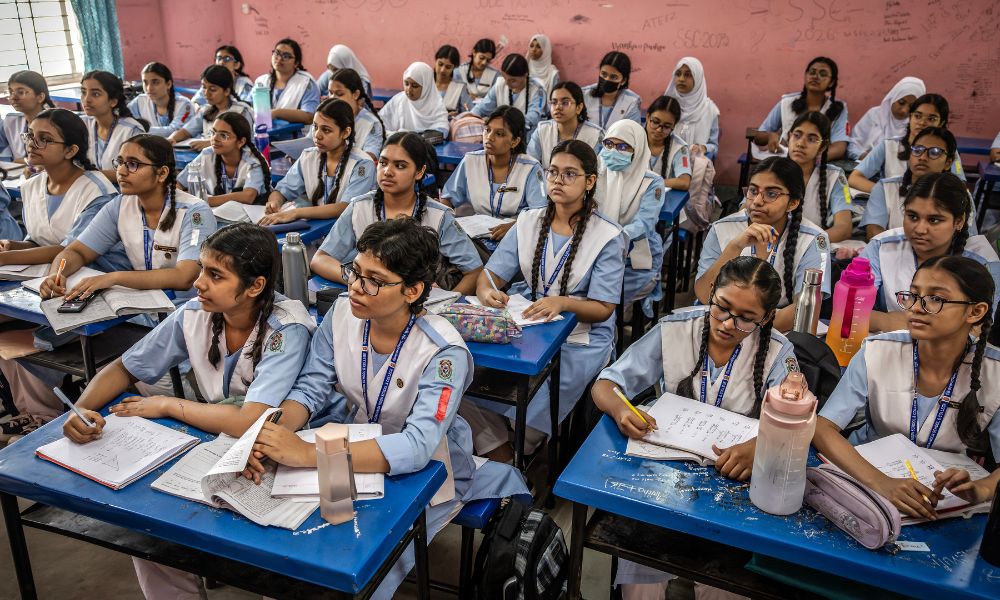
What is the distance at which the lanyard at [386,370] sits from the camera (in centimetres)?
210

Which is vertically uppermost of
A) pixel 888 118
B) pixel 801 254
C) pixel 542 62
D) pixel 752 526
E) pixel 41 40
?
pixel 41 40

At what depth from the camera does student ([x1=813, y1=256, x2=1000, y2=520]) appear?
6.42ft

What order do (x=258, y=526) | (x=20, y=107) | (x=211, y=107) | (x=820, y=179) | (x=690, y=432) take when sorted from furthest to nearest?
(x=211, y=107) < (x=20, y=107) < (x=820, y=179) < (x=690, y=432) < (x=258, y=526)

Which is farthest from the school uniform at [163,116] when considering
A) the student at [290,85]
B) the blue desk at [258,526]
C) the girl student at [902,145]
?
the girl student at [902,145]

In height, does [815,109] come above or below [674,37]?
below

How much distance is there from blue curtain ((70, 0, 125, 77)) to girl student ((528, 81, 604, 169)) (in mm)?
5200

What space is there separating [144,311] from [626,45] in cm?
564

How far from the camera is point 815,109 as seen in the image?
19.2 ft

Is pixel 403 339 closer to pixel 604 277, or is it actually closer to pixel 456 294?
pixel 456 294

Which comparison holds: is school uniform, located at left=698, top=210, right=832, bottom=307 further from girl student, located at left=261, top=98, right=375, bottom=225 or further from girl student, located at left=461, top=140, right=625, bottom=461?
girl student, located at left=261, top=98, right=375, bottom=225

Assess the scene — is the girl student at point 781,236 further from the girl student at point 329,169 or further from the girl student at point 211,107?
the girl student at point 211,107

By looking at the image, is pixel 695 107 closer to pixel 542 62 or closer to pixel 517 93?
pixel 517 93

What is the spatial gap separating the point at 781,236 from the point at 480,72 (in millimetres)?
4879

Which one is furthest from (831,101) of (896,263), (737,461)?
(737,461)
